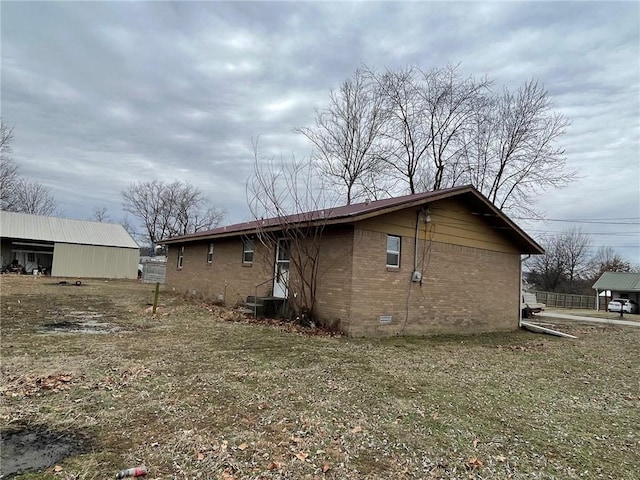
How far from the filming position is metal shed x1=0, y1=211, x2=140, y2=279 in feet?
103

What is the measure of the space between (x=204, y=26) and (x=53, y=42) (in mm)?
3492

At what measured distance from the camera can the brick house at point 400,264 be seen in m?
10.0

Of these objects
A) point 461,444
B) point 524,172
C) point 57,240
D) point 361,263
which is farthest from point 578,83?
point 57,240

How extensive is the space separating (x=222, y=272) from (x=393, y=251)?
7355 millimetres

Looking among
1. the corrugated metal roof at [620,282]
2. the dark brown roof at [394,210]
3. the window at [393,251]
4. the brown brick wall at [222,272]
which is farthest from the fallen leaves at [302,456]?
the corrugated metal roof at [620,282]

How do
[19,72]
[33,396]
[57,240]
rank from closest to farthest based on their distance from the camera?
[33,396], [19,72], [57,240]

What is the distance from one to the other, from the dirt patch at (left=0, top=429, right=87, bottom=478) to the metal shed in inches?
1291

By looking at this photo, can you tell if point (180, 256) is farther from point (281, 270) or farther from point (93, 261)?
point (93, 261)

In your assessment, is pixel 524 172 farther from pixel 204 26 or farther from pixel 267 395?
pixel 267 395

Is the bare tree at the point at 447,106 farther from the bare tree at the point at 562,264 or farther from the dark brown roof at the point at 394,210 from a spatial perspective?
the bare tree at the point at 562,264

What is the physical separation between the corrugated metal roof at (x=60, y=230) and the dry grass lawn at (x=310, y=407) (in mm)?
26975

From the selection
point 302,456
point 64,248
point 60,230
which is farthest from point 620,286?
point 60,230

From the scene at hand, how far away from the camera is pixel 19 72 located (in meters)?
11.6

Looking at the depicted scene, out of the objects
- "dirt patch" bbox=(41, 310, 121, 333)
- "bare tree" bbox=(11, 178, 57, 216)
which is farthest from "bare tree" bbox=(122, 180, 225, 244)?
"dirt patch" bbox=(41, 310, 121, 333)
